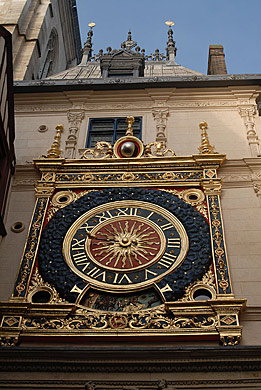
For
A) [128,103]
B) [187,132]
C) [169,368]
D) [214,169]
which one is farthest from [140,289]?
[128,103]

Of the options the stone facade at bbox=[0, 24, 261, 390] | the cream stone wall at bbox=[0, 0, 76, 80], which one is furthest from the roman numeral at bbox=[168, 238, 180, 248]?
the cream stone wall at bbox=[0, 0, 76, 80]

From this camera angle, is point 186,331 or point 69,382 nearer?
point 69,382

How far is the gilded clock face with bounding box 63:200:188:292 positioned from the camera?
7824 mm

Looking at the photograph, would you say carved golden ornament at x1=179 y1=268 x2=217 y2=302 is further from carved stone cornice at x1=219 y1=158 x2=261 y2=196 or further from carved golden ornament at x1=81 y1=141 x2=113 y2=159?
carved golden ornament at x1=81 y1=141 x2=113 y2=159

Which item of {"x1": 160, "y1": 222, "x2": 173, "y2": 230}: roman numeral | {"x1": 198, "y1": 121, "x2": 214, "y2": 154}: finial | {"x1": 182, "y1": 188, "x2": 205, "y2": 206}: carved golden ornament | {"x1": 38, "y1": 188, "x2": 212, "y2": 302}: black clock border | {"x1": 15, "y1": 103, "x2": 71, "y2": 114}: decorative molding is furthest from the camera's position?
{"x1": 15, "y1": 103, "x2": 71, "y2": 114}: decorative molding

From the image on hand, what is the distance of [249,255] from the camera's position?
8.03 metres

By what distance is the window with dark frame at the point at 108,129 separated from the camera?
10930mm

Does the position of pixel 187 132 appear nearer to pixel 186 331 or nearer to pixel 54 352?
pixel 186 331

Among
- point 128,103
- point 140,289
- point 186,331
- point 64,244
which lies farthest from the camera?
point 128,103

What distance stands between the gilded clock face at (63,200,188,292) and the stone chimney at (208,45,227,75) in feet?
20.8

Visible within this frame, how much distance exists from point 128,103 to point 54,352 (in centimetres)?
642

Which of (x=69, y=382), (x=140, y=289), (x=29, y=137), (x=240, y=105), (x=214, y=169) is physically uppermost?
(x=240, y=105)

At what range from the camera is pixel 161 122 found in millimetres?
10906

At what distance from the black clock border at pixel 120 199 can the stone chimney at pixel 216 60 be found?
5.97 m
